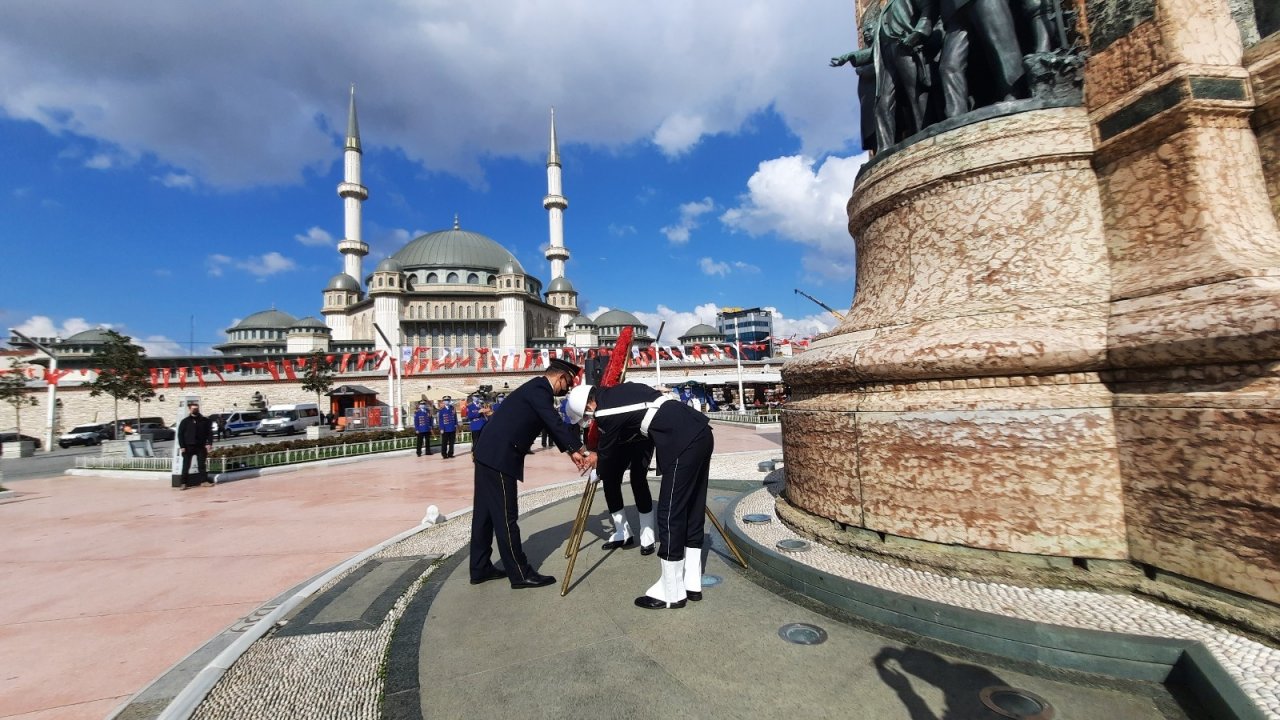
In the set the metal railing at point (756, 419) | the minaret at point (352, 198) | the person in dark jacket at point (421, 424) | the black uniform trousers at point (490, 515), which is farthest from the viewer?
the minaret at point (352, 198)

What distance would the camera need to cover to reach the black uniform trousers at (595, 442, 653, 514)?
412 cm

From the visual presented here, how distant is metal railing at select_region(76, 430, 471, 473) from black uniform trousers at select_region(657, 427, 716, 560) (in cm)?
1221

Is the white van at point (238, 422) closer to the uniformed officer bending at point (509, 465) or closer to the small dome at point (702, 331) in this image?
Answer: the uniformed officer bending at point (509, 465)

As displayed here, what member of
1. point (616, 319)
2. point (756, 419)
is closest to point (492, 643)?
point (756, 419)

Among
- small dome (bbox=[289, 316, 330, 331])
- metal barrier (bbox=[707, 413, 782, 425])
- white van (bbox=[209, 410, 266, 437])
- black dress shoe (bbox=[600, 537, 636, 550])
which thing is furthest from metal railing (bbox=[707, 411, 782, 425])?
small dome (bbox=[289, 316, 330, 331])

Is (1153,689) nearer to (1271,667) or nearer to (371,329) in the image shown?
(1271,667)

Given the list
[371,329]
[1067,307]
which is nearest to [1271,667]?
[1067,307]

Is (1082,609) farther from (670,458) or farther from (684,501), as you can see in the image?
(670,458)

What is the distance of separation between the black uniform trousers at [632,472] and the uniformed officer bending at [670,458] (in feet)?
1.74

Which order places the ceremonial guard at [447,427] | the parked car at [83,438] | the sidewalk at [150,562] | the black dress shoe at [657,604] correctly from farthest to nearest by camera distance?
the parked car at [83,438], the ceremonial guard at [447,427], the black dress shoe at [657,604], the sidewalk at [150,562]

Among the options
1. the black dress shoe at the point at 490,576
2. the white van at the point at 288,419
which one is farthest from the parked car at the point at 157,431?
the black dress shoe at the point at 490,576

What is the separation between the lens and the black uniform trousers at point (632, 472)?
412 centimetres

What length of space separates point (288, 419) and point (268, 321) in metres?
39.5

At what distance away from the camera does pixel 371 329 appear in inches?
2158
